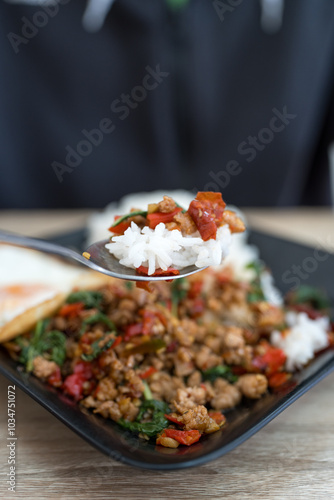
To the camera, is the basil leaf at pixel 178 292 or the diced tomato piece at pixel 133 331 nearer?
the diced tomato piece at pixel 133 331

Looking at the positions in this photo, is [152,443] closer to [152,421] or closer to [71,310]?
[152,421]

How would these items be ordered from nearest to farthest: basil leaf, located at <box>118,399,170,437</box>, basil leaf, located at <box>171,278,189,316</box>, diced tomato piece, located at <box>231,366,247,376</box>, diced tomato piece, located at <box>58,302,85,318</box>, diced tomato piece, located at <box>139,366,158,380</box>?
basil leaf, located at <box>118,399,170,437</box> < diced tomato piece, located at <box>139,366,158,380</box> < diced tomato piece, located at <box>231,366,247,376</box> < diced tomato piece, located at <box>58,302,85,318</box> < basil leaf, located at <box>171,278,189,316</box>

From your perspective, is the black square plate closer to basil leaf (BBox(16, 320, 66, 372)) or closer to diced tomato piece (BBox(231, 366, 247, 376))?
basil leaf (BBox(16, 320, 66, 372))

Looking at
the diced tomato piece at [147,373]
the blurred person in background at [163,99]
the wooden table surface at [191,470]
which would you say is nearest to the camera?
the wooden table surface at [191,470]

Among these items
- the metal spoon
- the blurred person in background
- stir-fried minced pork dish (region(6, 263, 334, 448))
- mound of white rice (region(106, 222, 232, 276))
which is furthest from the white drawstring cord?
the metal spoon

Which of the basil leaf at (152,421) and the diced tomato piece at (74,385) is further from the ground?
the diced tomato piece at (74,385)

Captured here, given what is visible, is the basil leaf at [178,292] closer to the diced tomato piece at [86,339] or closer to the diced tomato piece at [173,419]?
the diced tomato piece at [86,339]

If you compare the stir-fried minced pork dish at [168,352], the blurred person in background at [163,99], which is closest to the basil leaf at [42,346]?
the stir-fried minced pork dish at [168,352]

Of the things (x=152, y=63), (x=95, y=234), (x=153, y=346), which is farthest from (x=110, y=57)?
(x=153, y=346)
